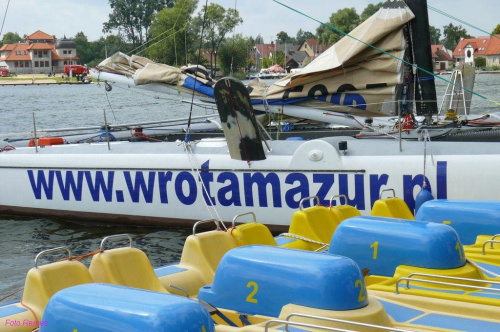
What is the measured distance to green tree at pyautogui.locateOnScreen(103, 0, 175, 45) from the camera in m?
31.9

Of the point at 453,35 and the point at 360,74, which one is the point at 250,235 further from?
the point at 453,35

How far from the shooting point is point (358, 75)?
1370 cm

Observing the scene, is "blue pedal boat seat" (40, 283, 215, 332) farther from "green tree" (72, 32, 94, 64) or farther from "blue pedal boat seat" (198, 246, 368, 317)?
"green tree" (72, 32, 94, 64)

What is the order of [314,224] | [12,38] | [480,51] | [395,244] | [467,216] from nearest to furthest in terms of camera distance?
1. [395,244]
2. [467,216]
3. [314,224]
4. [480,51]
5. [12,38]

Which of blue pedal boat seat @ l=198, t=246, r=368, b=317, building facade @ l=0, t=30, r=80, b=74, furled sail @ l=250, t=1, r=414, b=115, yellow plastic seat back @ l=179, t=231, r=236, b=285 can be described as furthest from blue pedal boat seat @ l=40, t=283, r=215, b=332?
building facade @ l=0, t=30, r=80, b=74

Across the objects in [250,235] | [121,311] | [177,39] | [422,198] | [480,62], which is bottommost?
[422,198]

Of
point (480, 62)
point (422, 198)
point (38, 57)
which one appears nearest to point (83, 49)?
point (38, 57)

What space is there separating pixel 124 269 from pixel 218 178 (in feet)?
19.0

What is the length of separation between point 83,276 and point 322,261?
6.44 feet

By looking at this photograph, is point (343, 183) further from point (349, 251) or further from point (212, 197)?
point (349, 251)

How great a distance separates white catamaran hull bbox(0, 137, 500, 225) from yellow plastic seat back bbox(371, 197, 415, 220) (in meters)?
2.04

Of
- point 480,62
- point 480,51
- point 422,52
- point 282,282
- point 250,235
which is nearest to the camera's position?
point 282,282

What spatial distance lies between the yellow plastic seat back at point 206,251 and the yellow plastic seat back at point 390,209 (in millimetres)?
2131

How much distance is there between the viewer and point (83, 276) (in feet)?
19.5
